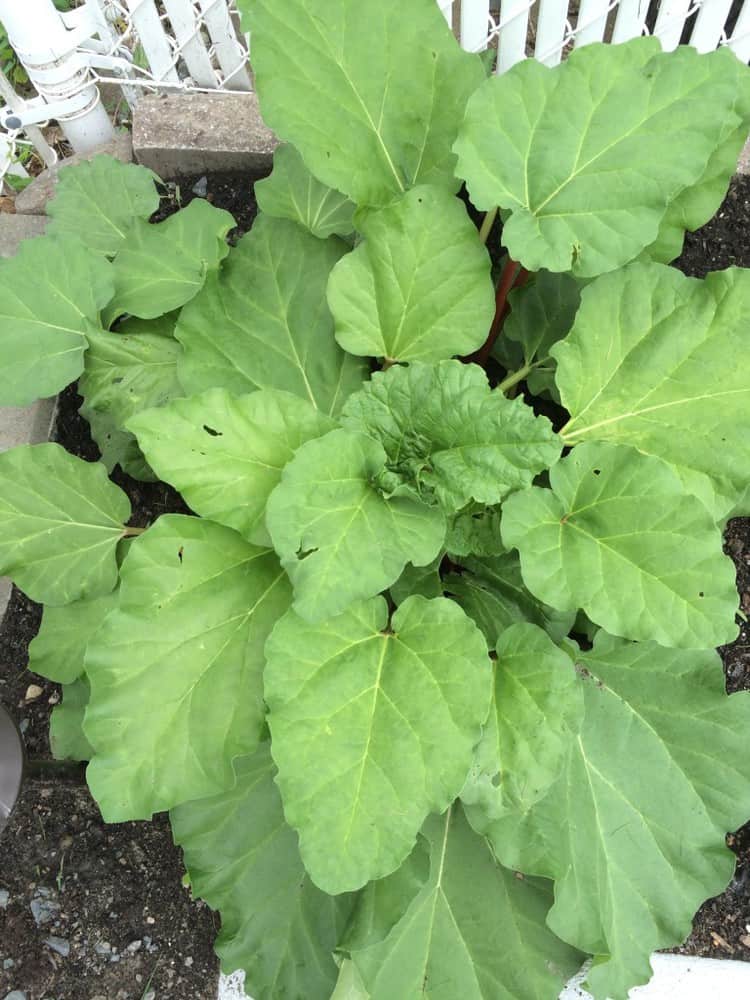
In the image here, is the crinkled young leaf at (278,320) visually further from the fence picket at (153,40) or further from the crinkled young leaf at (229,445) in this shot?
the fence picket at (153,40)

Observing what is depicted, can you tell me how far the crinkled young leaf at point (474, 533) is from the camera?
170 cm

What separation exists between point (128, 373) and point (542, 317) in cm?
86

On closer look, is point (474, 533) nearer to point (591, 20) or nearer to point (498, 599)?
point (498, 599)

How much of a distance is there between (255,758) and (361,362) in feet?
2.60

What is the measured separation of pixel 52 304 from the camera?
190 centimetres

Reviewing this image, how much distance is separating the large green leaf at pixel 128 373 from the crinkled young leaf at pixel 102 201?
292 mm

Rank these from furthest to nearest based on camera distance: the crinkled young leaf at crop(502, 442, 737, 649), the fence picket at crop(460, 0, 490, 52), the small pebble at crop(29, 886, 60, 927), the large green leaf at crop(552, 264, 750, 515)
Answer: the fence picket at crop(460, 0, 490, 52) → the small pebble at crop(29, 886, 60, 927) → the large green leaf at crop(552, 264, 750, 515) → the crinkled young leaf at crop(502, 442, 737, 649)

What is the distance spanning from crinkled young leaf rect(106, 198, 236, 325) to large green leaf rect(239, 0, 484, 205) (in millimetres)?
334

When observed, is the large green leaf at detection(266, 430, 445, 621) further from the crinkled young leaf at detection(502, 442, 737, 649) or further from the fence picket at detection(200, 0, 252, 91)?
the fence picket at detection(200, 0, 252, 91)

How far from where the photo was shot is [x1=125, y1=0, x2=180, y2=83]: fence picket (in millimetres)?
2186

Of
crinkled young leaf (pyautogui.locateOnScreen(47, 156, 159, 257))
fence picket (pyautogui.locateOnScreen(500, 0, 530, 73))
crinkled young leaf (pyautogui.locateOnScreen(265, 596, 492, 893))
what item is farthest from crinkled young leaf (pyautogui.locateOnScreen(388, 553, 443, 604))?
fence picket (pyautogui.locateOnScreen(500, 0, 530, 73))

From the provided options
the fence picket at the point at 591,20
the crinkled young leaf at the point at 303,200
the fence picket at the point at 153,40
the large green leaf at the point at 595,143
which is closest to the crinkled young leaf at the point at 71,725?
the crinkled young leaf at the point at 303,200

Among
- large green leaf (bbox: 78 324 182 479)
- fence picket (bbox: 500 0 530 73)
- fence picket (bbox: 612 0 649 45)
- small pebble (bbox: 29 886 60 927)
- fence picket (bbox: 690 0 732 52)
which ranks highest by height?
fence picket (bbox: 500 0 530 73)

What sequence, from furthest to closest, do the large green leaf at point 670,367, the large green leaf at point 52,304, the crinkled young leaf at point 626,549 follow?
the large green leaf at point 52,304, the large green leaf at point 670,367, the crinkled young leaf at point 626,549
